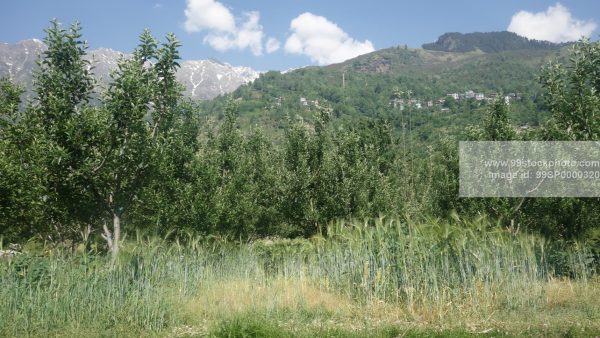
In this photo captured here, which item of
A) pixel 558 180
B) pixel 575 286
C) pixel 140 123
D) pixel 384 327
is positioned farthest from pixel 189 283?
pixel 558 180

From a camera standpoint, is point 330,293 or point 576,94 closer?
point 330,293

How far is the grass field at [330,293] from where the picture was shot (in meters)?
7.97

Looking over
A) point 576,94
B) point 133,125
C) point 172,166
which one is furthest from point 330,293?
point 576,94

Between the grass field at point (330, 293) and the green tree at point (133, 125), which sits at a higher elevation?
the green tree at point (133, 125)

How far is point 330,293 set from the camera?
10.5 metres

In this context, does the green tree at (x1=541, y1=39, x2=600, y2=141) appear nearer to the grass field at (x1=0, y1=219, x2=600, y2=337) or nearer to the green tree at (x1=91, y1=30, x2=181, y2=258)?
the grass field at (x1=0, y1=219, x2=600, y2=337)

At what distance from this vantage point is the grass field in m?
7.97

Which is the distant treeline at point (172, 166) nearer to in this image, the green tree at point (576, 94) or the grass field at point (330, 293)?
the green tree at point (576, 94)

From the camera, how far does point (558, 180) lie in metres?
14.8

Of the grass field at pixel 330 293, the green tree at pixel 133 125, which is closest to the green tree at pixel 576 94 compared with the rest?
the grass field at pixel 330 293

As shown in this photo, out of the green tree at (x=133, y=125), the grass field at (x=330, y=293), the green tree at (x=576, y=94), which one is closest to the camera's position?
the grass field at (x=330, y=293)

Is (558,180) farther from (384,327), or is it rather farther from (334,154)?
(384,327)

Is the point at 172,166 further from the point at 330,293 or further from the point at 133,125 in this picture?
the point at 330,293

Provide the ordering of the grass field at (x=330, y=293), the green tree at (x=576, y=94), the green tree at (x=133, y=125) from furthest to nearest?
1. the green tree at (x=576, y=94)
2. the green tree at (x=133, y=125)
3. the grass field at (x=330, y=293)
